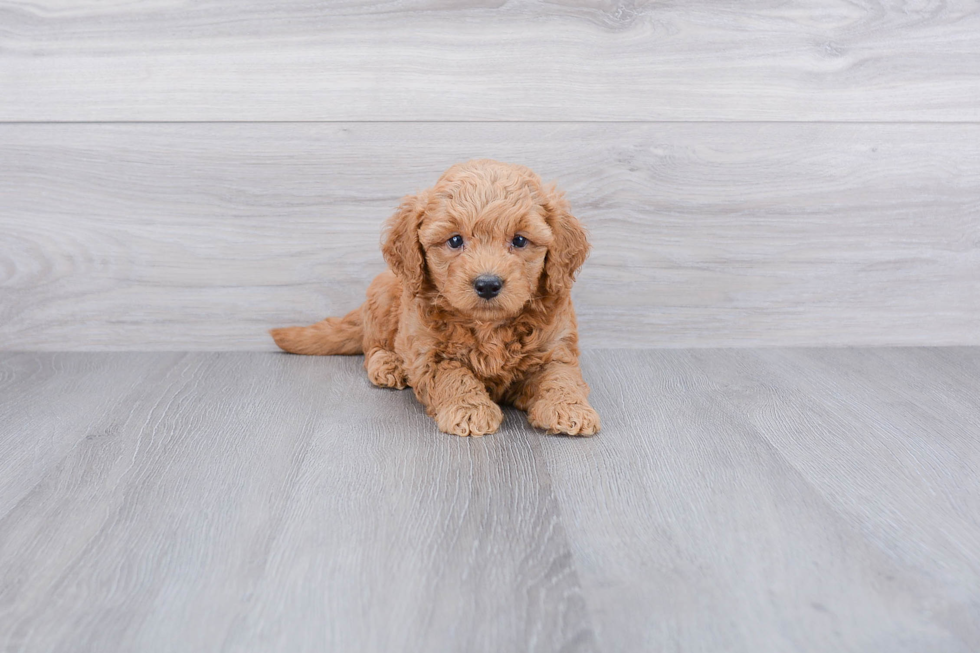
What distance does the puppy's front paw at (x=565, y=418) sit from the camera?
1.99 m

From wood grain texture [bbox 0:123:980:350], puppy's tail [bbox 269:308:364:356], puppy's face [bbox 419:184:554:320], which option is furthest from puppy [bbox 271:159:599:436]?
wood grain texture [bbox 0:123:980:350]

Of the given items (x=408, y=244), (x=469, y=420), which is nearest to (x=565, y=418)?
(x=469, y=420)

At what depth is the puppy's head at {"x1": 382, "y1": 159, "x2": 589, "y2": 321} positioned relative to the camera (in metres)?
1.93

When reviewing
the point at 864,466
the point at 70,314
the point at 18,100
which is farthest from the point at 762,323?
the point at 18,100

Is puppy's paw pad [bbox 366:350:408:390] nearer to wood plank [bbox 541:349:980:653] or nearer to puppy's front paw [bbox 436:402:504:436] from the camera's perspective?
puppy's front paw [bbox 436:402:504:436]

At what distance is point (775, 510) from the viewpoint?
63.9 inches

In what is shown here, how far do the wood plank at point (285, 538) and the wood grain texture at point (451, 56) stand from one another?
1040 mm

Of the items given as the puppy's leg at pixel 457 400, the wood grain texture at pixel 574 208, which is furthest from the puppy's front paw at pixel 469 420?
the wood grain texture at pixel 574 208

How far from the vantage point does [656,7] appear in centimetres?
256

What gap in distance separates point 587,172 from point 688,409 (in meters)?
0.91

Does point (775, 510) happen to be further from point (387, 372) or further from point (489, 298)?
point (387, 372)

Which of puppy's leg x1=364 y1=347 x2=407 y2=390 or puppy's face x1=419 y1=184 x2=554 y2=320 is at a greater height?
puppy's face x1=419 y1=184 x2=554 y2=320

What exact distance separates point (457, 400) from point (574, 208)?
0.94m

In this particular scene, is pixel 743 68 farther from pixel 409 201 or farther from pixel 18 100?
pixel 18 100
